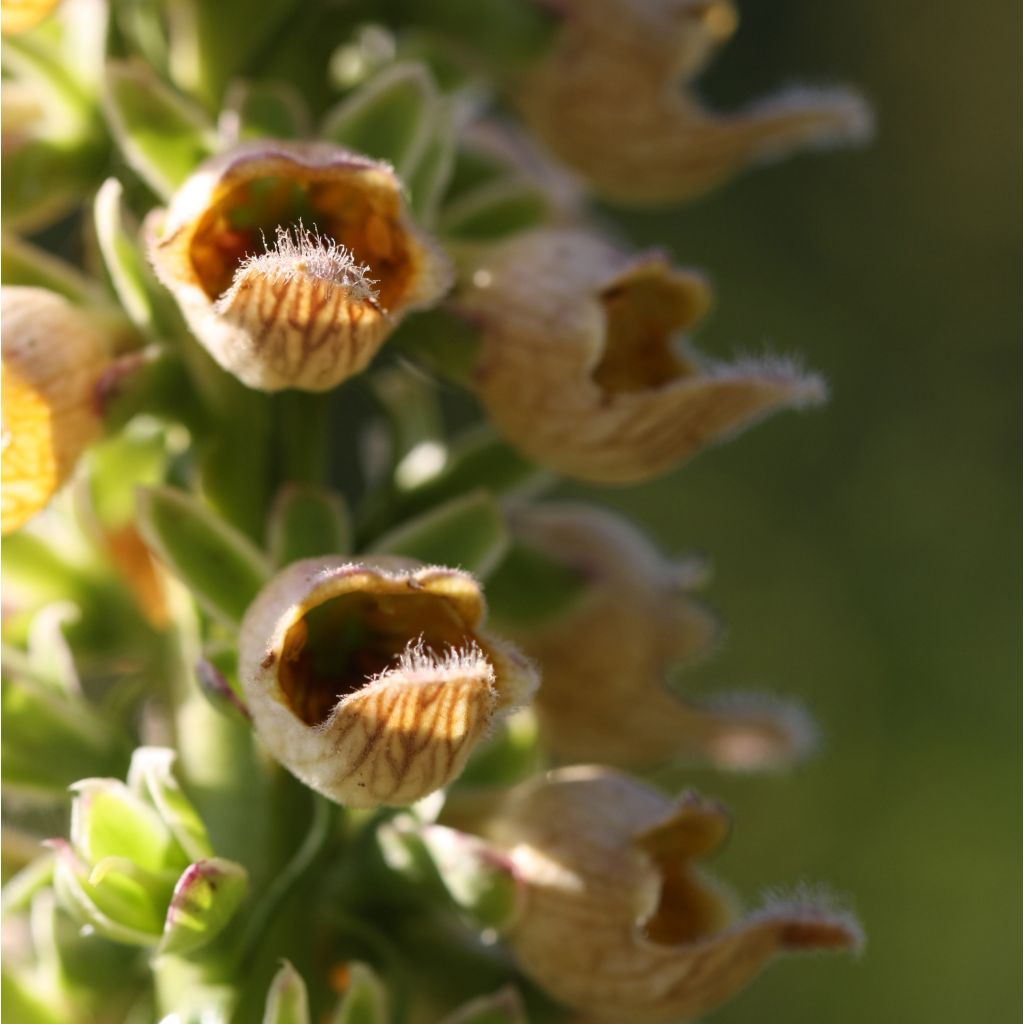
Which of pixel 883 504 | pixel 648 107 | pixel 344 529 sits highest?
pixel 648 107


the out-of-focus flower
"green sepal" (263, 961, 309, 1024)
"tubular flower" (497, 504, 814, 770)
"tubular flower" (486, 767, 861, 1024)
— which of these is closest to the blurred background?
"tubular flower" (497, 504, 814, 770)

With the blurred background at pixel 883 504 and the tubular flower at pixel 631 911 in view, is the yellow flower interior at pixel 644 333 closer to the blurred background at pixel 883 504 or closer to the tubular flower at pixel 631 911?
the tubular flower at pixel 631 911

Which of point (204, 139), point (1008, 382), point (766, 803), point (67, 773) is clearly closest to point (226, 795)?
point (67, 773)

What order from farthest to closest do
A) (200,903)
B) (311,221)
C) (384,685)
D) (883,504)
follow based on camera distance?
1. (883,504)
2. (311,221)
3. (200,903)
4. (384,685)

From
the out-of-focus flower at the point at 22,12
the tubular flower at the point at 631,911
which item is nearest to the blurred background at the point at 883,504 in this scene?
the tubular flower at the point at 631,911

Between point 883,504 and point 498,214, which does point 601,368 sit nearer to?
point 498,214

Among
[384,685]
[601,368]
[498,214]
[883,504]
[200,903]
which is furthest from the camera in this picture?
[883,504]

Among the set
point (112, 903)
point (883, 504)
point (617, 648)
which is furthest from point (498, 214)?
point (883, 504)

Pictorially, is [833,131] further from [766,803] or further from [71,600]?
[766,803]
